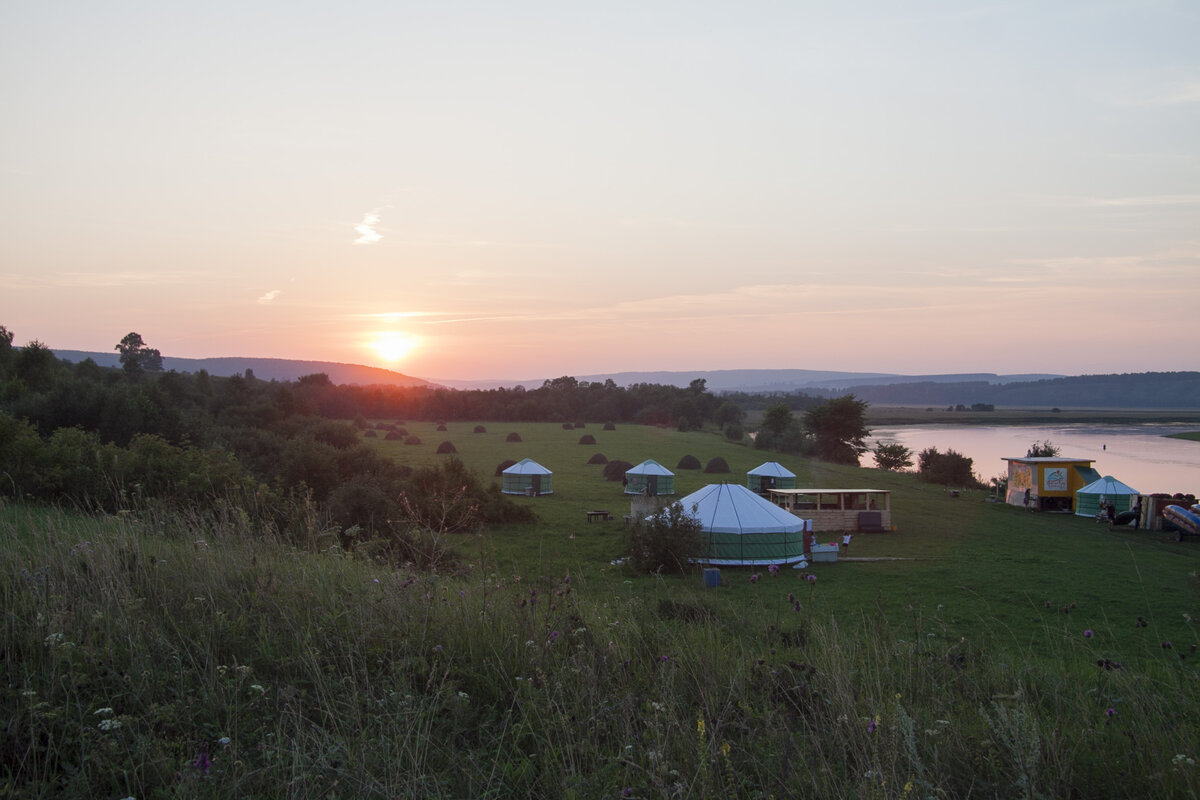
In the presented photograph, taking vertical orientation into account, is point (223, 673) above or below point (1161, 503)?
above

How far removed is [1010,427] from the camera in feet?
330

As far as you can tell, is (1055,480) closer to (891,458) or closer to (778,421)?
(891,458)

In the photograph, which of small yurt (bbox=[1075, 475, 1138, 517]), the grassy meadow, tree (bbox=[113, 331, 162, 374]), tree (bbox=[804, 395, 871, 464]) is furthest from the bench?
tree (bbox=[113, 331, 162, 374])

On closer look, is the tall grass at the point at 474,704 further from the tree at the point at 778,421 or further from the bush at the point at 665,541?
the tree at the point at 778,421

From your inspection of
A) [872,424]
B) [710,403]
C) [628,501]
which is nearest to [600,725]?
[628,501]

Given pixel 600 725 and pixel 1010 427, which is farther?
pixel 1010 427

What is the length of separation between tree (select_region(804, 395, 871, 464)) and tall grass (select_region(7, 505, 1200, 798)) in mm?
49842

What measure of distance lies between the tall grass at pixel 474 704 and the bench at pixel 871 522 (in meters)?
20.7

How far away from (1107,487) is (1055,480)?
8.18 feet

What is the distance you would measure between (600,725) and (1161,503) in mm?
29279

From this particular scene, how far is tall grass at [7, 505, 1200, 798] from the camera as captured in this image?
2.52 metres

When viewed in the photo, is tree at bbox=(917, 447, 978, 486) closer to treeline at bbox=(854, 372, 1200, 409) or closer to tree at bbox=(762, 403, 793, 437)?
tree at bbox=(762, 403, 793, 437)

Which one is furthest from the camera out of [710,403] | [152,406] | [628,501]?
[710,403]

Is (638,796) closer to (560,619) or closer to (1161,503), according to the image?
(560,619)
